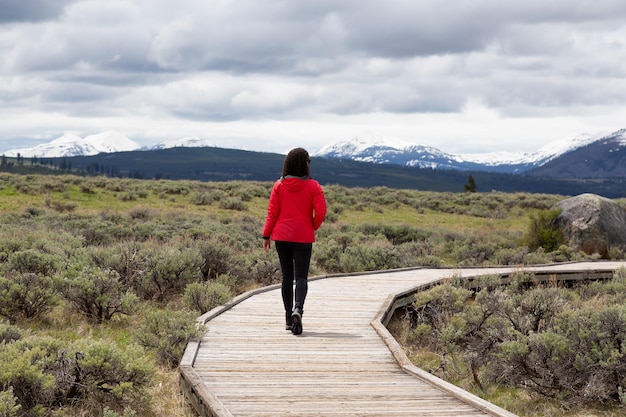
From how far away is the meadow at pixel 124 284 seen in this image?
5.47 metres

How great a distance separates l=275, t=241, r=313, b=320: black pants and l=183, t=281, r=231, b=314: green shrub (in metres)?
2.11

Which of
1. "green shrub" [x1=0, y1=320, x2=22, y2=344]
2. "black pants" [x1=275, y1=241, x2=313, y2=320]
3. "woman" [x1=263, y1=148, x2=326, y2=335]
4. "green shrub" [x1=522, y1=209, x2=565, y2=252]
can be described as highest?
"woman" [x1=263, y1=148, x2=326, y2=335]

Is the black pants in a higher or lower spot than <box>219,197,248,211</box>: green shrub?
higher

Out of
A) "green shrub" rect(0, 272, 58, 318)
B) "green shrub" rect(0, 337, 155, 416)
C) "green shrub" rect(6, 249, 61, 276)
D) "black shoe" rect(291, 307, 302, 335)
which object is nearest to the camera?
"green shrub" rect(0, 337, 155, 416)

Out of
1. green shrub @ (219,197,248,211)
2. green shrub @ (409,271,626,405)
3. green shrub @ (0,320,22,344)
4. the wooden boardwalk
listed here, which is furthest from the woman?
green shrub @ (219,197,248,211)

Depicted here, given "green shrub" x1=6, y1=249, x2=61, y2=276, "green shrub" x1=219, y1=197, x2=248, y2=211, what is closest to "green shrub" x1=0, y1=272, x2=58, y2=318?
"green shrub" x1=6, y1=249, x2=61, y2=276

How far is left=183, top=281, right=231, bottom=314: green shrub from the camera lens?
9641 millimetres

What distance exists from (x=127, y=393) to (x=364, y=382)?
2347mm

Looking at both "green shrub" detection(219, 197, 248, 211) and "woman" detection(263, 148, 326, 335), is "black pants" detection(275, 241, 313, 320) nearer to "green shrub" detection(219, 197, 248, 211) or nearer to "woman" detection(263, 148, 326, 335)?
"woman" detection(263, 148, 326, 335)

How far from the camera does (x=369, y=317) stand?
894cm

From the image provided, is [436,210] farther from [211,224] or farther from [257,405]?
[257,405]

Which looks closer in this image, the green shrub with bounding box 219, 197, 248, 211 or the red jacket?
the red jacket

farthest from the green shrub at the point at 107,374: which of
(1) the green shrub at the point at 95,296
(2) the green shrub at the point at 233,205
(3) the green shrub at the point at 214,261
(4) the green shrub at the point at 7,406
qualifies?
(2) the green shrub at the point at 233,205

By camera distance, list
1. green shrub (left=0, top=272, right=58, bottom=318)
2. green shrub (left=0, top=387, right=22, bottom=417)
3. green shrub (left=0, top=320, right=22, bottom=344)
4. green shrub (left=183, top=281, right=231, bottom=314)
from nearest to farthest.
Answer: green shrub (left=0, top=387, right=22, bottom=417) < green shrub (left=0, top=320, right=22, bottom=344) < green shrub (left=0, top=272, right=58, bottom=318) < green shrub (left=183, top=281, right=231, bottom=314)
